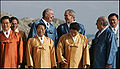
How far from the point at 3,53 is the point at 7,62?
0.29 metres

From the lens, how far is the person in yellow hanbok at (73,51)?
655cm

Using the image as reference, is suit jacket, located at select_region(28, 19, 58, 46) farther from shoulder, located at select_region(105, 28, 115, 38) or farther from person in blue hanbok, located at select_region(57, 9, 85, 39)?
shoulder, located at select_region(105, 28, 115, 38)

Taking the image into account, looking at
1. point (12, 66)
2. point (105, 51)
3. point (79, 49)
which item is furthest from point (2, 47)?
point (105, 51)

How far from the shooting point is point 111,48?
6.13 m

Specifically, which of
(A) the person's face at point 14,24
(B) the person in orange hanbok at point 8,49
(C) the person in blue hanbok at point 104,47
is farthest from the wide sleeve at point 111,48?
(A) the person's face at point 14,24

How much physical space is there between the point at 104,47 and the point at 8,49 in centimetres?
282

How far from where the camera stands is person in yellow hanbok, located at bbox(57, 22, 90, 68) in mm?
6555

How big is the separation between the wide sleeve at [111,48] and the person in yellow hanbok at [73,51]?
67 cm

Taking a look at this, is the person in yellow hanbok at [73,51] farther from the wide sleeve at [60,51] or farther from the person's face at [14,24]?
the person's face at [14,24]

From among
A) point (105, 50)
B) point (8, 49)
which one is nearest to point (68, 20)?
point (105, 50)

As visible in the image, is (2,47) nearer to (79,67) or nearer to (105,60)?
(79,67)

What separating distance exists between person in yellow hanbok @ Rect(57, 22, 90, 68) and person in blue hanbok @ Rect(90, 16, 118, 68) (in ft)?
1.01

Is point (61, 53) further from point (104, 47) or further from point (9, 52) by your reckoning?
point (9, 52)

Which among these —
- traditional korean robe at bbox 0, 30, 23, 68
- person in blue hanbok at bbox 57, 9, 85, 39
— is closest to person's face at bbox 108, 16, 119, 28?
person in blue hanbok at bbox 57, 9, 85, 39
